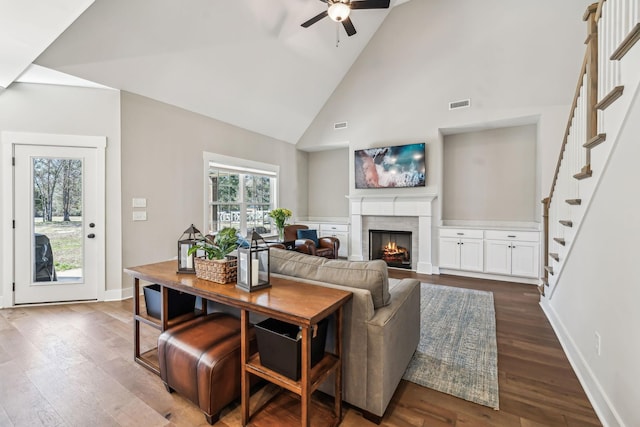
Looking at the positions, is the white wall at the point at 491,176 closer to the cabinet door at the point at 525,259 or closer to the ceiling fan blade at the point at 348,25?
the cabinet door at the point at 525,259

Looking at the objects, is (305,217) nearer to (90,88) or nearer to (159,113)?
(159,113)

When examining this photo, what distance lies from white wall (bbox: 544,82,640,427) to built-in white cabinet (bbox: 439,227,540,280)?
246 centimetres

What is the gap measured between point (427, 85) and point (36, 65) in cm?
559

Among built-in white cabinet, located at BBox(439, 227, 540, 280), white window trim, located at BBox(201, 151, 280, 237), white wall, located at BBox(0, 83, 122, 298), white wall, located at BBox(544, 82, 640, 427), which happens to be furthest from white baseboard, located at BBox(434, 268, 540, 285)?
white wall, located at BBox(0, 83, 122, 298)

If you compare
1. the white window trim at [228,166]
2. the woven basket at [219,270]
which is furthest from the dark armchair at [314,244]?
the woven basket at [219,270]

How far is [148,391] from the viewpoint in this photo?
187 centimetres

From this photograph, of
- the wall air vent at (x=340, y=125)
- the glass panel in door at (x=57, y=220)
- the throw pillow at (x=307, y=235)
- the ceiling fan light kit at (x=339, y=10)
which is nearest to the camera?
the ceiling fan light kit at (x=339, y=10)

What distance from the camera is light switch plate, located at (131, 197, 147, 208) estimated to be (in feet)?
12.7

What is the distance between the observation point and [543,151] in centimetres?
435

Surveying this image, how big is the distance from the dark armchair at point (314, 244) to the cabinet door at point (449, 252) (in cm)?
194

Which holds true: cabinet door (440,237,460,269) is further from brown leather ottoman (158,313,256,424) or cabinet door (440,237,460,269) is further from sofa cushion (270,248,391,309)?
brown leather ottoman (158,313,256,424)

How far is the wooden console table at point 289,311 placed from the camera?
1306 millimetres

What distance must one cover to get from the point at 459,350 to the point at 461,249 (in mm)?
2893

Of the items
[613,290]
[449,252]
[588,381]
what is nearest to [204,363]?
[613,290]
